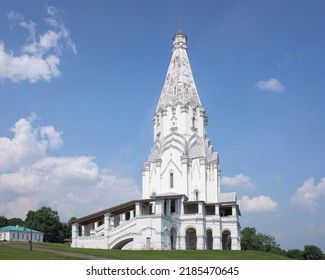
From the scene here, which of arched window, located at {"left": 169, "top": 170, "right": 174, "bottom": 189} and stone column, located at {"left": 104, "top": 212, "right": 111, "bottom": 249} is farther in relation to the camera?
arched window, located at {"left": 169, "top": 170, "right": 174, "bottom": 189}

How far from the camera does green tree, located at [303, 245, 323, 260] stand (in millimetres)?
77812

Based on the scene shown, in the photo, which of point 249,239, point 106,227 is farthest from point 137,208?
point 249,239

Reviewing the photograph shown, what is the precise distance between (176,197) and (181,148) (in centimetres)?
796

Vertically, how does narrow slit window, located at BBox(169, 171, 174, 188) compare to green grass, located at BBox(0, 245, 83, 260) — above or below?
above

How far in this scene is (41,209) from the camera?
78.1m

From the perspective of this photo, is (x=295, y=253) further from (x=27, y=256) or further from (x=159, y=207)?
(x=27, y=256)

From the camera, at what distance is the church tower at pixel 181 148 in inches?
2030

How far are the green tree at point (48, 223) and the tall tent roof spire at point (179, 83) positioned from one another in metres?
33.6

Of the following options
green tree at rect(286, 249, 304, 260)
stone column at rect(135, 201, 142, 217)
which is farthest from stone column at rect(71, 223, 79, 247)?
green tree at rect(286, 249, 304, 260)

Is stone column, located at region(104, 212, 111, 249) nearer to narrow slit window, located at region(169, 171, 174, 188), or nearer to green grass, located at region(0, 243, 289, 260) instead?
green grass, located at region(0, 243, 289, 260)

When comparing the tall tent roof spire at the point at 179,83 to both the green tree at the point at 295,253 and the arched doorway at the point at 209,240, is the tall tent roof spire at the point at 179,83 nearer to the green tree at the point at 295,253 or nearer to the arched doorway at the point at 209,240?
the arched doorway at the point at 209,240

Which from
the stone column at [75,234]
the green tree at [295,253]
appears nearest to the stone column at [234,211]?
the stone column at [75,234]

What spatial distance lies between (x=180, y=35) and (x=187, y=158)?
65.3 ft
